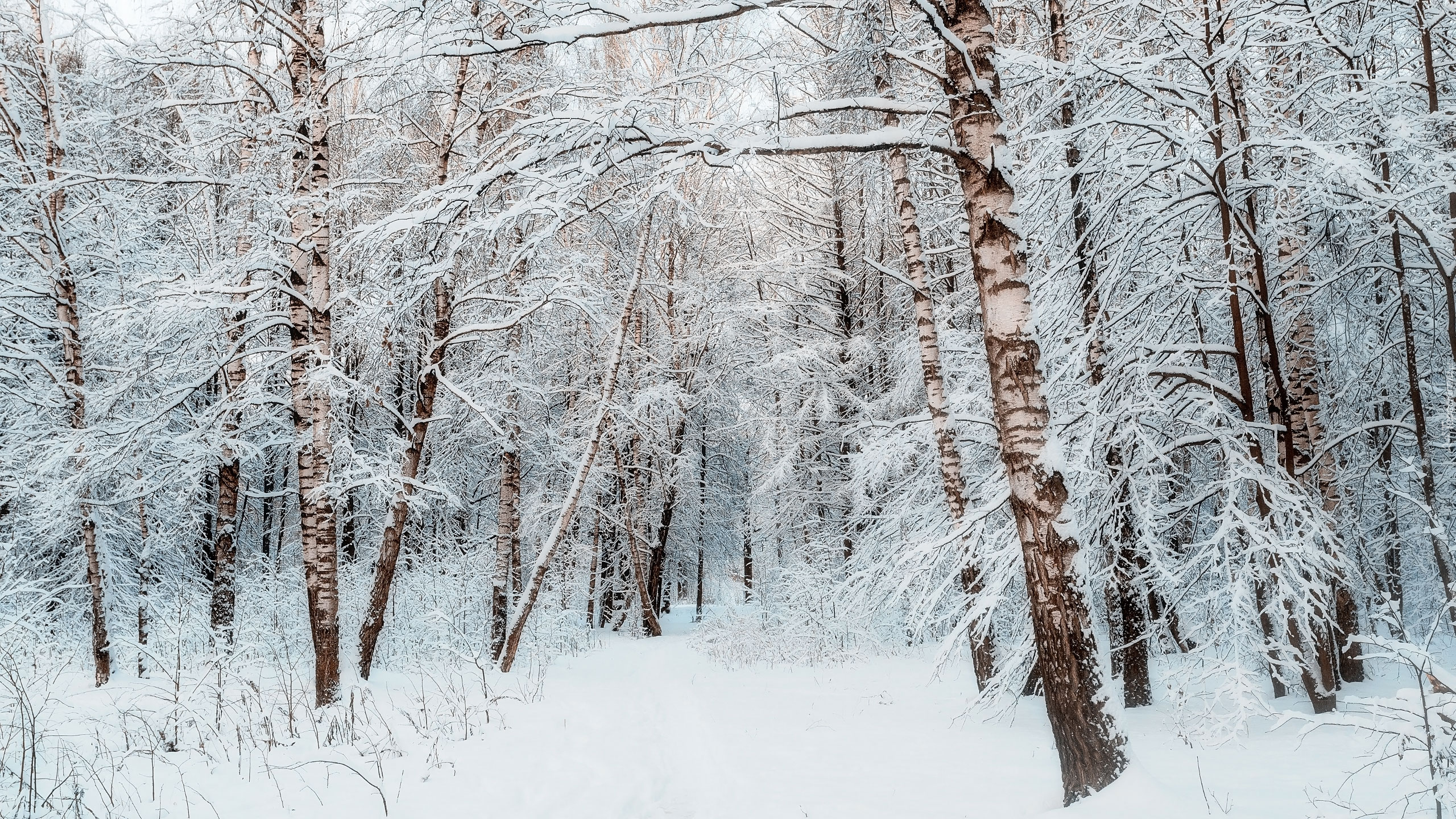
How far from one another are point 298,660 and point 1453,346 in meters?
12.2

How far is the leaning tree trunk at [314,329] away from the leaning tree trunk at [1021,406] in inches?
254

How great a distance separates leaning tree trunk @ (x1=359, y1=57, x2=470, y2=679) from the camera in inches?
348

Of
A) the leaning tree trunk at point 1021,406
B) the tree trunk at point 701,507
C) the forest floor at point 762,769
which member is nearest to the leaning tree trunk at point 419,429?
the forest floor at point 762,769

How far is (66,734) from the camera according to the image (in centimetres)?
525

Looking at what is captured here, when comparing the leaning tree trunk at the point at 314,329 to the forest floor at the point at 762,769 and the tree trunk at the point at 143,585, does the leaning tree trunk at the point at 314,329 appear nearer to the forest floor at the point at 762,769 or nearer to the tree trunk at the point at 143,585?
the forest floor at the point at 762,769

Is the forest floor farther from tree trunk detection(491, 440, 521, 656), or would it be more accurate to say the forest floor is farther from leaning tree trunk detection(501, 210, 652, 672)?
tree trunk detection(491, 440, 521, 656)

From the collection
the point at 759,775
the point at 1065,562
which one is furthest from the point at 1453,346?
the point at 759,775

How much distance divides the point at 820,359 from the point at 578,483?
19.8 ft

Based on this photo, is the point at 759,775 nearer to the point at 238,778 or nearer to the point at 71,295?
the point at 238,778

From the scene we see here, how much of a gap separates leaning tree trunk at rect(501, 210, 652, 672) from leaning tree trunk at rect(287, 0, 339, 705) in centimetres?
304

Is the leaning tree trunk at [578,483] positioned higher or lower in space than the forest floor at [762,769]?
higher

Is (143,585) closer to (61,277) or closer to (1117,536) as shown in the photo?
(61,277)

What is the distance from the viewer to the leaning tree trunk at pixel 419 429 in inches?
348

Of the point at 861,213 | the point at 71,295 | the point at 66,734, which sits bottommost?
the point at 66,734
